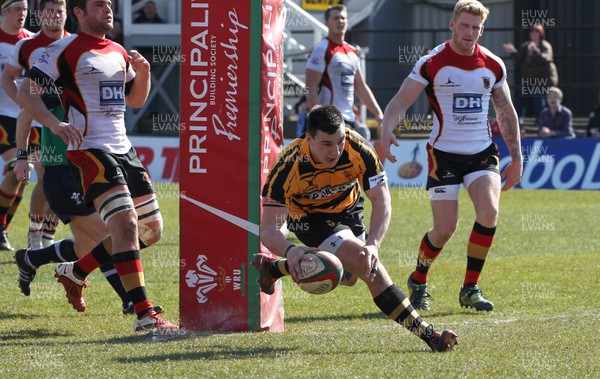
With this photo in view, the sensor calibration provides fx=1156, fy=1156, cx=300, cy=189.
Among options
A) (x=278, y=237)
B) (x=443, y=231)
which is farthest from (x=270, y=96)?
(x=443, y=231)

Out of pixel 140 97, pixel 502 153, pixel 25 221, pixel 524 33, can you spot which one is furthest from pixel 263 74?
pixel 524 33

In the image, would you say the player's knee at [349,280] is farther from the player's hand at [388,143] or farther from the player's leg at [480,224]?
the player's leg at [480,224]

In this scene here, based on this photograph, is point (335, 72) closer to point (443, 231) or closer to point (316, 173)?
point (443, 231)

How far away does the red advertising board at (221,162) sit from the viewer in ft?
25.9

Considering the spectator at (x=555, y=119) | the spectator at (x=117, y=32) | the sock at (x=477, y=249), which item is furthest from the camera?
the spectator at (x=117, y=32)

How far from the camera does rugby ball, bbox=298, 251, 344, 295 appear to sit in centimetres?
688

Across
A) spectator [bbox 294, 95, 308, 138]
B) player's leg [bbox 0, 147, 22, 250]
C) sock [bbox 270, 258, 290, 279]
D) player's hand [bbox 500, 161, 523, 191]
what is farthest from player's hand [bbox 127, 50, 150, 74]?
spectator [bbox 294, 95, 308, 138]

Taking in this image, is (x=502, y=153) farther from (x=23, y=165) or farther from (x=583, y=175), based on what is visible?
(x=23, y=165)

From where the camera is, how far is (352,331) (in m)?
8.11

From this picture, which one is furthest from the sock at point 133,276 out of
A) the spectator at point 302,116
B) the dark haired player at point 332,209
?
the spectator at point 302,116

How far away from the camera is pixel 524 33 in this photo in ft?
74.6

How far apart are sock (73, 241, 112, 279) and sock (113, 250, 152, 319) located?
75 cm

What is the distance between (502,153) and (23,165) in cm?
1237

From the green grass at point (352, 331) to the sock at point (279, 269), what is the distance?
46cm
